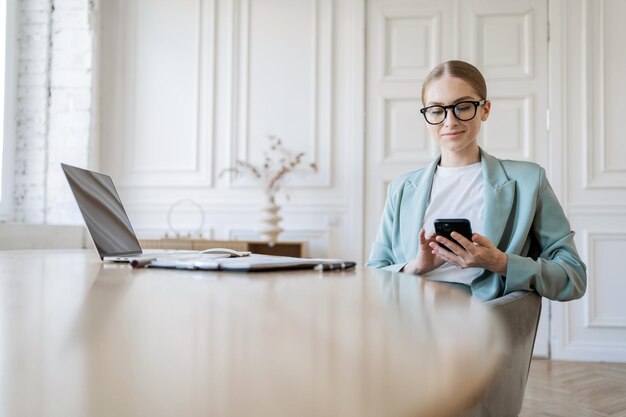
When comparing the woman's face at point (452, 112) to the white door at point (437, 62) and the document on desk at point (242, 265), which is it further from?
the white door at point (437, 62)

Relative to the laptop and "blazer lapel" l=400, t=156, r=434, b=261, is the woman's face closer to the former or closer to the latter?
"blazer lapel" l=400, t=156, r=434, b=261

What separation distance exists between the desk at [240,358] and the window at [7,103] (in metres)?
3.74

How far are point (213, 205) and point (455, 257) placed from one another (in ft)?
9.89

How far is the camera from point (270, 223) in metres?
3.70

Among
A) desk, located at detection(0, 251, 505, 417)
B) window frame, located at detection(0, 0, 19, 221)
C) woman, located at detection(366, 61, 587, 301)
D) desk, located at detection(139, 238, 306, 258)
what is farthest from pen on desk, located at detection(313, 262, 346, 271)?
window frame, located at detection(0, 0, 19, 221)

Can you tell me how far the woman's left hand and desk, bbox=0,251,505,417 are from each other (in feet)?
2.68

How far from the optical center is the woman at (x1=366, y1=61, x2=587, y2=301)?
1.28 metres

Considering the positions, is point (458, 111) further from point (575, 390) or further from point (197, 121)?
point (197, 121)

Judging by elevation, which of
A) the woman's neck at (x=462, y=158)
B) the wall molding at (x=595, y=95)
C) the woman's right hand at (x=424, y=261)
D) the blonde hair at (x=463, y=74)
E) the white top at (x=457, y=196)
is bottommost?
the woman's right hand at (x=424, y=261)

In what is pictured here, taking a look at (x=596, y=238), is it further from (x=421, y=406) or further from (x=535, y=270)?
(x=421, y=406)

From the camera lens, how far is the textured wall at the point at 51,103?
3812 millimetres

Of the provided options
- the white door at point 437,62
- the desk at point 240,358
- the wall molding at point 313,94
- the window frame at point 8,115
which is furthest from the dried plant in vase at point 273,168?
the desk at point 240,358

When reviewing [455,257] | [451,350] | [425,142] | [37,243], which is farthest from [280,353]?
[425,142]

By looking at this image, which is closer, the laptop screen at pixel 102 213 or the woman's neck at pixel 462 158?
the laptop screen at pixel 102 213
